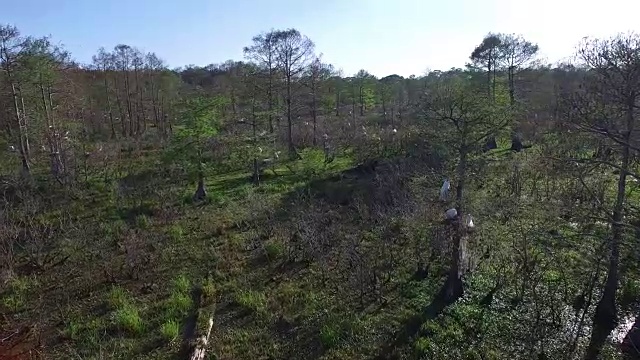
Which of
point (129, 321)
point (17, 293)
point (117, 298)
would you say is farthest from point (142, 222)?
point (129, 321)

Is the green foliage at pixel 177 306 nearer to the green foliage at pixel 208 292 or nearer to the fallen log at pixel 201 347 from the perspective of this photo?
the green foliage at pixel 208 292

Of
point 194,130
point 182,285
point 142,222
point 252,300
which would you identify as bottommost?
point 252,300

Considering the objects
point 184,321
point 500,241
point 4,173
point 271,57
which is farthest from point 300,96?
point 184,321

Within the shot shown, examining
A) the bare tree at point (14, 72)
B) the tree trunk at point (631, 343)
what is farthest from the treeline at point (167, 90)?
the tree trunk at point (631, 343)

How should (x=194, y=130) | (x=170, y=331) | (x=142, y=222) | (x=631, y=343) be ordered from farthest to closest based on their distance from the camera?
(x=194, y=130)
(x=142, y=222)
(x=170, y=331)
(x=631, y=343)

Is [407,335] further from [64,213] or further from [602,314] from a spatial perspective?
[64,213]

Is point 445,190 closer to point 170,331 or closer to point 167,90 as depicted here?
point 170,331

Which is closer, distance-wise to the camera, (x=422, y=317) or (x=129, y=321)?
(x=422, y=317)

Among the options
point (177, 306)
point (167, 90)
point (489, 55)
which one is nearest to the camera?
point (177, 306)

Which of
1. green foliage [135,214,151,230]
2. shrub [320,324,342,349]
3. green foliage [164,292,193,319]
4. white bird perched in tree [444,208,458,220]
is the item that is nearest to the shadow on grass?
shrub [320,324,342,349]

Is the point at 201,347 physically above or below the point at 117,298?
below

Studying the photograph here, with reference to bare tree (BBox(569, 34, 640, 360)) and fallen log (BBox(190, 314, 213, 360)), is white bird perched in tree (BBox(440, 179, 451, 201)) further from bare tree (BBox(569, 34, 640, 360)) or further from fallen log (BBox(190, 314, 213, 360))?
fallen log (BBox(190, 314, 213, 360))
